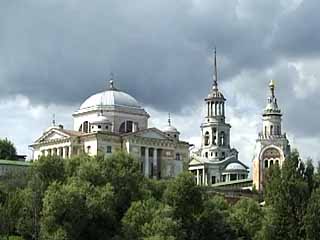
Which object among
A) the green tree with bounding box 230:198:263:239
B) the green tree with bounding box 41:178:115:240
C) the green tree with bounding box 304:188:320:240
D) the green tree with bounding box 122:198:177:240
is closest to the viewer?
the green tree with bounding box 122:198:177:240

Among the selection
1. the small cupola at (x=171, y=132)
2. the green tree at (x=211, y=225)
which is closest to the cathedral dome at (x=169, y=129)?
the small cupola at (x=171, y=132)

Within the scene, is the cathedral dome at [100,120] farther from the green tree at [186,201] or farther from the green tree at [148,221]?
the green tree at [148,221]

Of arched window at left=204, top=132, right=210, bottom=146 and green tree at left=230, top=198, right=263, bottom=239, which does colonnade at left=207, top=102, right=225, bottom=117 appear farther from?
green tree at left=230, top=198, right=263, bottom=239

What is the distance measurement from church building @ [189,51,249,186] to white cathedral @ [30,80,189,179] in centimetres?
2366

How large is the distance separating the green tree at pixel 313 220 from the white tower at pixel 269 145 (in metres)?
56.3

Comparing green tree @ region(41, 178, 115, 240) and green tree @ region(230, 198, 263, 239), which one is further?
green tree @ region(230, 198, 263, 239)

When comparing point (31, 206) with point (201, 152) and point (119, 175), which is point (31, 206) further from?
point (201, 152)

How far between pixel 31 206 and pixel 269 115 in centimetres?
6379

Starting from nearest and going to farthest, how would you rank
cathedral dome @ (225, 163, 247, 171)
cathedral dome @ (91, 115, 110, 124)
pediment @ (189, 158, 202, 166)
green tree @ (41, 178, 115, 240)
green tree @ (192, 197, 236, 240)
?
1. green tree @ (41, 178, 115, 240)
2. green tree @ (192, 197, 236, 240)
3. cathedral dome @ (91, 115, 110, 124)
4. cathedral dome @ (225, 163, 247, 171)
5. pediment @ (189, 158, 202, 166)

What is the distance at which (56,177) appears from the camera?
55281 mm

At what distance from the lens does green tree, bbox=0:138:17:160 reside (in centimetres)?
10400

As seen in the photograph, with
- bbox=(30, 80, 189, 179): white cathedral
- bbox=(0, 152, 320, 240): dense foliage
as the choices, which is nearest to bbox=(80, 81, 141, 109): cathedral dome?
bbox=(30, 80, 189, 179): white cathedral

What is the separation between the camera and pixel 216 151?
398ft

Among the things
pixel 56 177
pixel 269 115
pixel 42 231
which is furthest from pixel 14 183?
pixel 269 115
